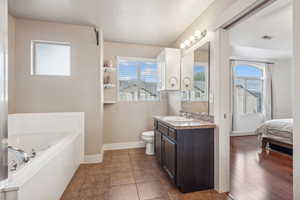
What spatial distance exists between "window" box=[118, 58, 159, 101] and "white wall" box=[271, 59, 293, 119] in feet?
13.9

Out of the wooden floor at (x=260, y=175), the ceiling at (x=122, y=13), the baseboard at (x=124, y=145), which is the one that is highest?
the ceiling at (x=122, y=13)

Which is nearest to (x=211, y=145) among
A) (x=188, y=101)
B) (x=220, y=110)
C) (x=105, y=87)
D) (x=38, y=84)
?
(x=220, y=110)

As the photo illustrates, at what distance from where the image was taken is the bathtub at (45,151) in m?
1.21

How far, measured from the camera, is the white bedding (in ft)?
9.98

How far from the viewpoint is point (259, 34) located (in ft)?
9.92

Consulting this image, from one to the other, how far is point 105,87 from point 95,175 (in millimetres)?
1861

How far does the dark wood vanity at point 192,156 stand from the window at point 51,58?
238cm

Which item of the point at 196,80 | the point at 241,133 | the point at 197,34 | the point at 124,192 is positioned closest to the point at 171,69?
the point at 196,80

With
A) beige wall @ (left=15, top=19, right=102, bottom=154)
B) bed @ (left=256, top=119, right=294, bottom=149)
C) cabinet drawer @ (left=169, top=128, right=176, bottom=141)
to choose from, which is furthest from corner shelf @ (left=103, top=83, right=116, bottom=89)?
bed @ (left=256, top=119, right=294, bottom=149)

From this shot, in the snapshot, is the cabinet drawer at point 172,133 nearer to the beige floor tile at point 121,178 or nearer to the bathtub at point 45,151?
the beige floor tile at point 121,178

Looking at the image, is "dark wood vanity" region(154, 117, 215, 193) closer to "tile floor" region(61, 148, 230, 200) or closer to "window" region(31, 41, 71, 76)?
"tile floor" region(61, 148, 230, 200)

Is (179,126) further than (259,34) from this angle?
No

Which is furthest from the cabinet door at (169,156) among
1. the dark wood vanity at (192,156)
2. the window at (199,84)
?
the window at (199,84)

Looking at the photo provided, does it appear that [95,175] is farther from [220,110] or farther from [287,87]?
[287,87]
